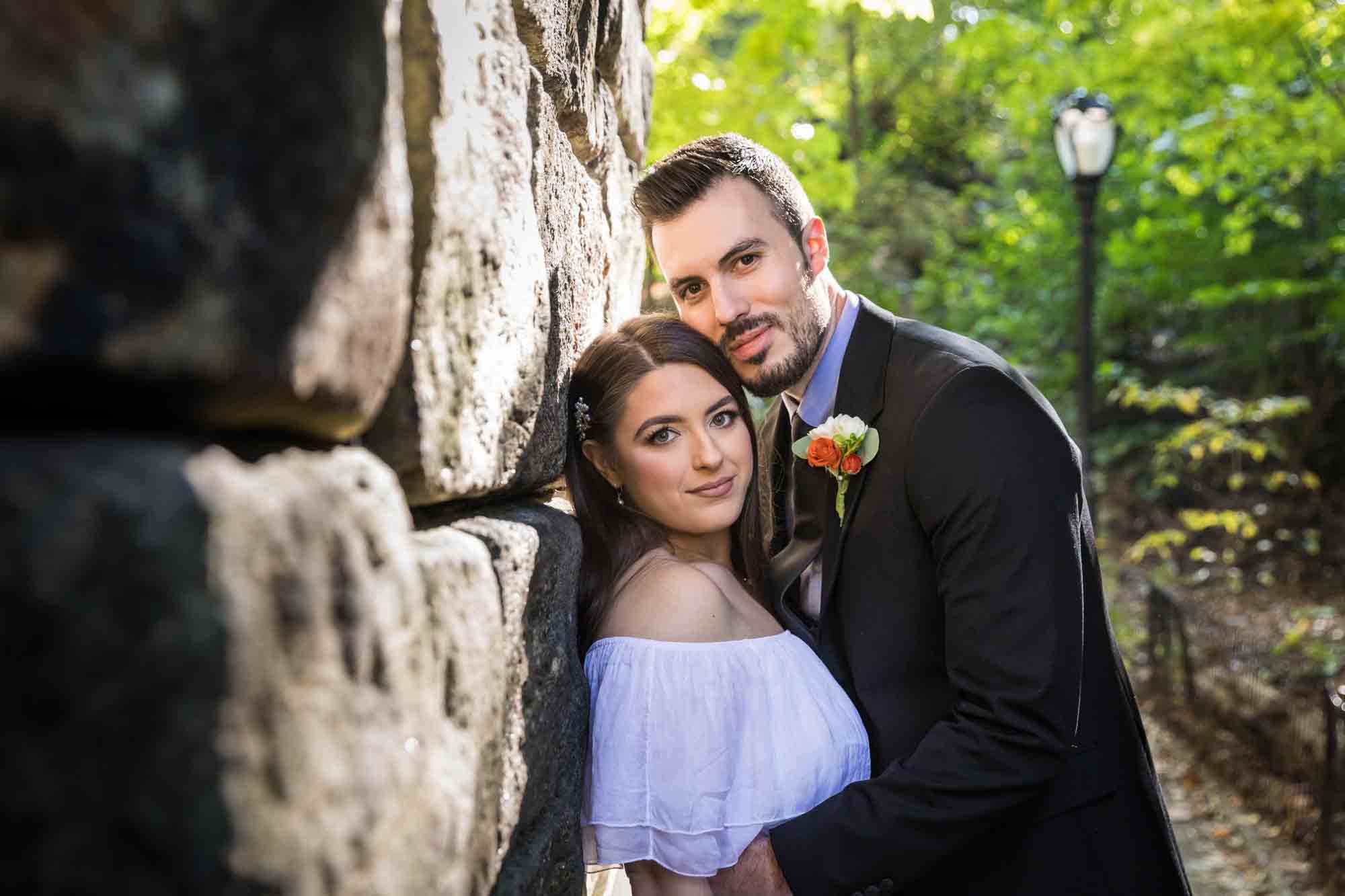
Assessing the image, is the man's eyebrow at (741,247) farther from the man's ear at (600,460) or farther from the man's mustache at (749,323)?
the man's ear at (600,460)

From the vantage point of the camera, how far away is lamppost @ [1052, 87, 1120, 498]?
8.38 m

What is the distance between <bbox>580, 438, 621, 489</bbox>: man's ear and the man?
404 millimetres

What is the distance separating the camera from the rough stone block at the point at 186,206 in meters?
0.59

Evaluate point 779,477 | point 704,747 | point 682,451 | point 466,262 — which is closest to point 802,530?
point 779,477

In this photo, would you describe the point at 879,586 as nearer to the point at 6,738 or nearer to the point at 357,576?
the point at 357,576

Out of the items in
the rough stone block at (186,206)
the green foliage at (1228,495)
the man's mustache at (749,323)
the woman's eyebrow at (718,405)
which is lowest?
the green foliage at (1228,495)

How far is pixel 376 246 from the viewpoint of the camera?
82 centimetres

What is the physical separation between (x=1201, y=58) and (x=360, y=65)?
917cm

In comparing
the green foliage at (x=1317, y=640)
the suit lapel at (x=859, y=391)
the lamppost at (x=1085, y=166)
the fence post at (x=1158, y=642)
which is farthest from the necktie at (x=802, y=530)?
the fence post at (x=1158, y=642)

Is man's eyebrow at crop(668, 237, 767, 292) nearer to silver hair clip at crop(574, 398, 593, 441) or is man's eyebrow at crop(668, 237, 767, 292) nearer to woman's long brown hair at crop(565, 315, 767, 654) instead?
woman's long brown hair at crop(565, 315, 767, 654)

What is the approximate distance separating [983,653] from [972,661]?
0.03m

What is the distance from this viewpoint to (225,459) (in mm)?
691

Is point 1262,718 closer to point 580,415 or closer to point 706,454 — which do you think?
point 706,454

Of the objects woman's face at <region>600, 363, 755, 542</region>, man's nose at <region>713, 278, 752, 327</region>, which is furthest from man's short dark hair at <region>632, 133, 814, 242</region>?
woman's face at <region>600, 363, 755, 542</region>
